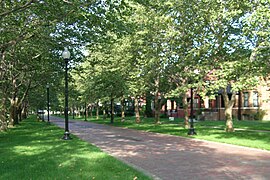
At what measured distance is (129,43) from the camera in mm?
27188

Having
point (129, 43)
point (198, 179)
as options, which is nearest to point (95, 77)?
point (129, 43)

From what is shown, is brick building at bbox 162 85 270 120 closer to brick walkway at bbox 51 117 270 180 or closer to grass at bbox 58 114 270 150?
grass at bbox 58 114 270 150

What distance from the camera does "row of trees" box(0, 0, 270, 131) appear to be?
1167cm

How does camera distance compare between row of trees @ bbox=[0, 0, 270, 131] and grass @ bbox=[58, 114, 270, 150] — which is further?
grass @ bbox=[58, 114, 270, 150]

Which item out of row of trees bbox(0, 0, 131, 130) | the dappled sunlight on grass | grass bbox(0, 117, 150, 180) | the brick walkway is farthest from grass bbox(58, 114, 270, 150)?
row of trees bbox(0, 0, 131, 130)

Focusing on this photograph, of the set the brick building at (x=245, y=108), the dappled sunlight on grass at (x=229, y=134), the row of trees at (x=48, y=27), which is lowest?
the dappled sunlight on grass at (x=229, y=134)

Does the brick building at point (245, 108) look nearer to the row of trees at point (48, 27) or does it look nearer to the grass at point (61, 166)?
→ the row of trees at point (48, 27)

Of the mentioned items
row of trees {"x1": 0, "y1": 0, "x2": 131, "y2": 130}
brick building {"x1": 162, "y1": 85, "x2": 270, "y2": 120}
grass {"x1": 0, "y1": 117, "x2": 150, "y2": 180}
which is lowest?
grass {"x1": 0, "y1": 117, "x2": 150, "y2": 180}

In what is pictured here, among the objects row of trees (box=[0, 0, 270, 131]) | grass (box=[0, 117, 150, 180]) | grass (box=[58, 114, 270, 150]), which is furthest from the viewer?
grass (box=[58, 114, 270, 150])

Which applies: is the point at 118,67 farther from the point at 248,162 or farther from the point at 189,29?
the point at 248,162

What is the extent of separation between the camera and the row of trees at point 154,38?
11672mm

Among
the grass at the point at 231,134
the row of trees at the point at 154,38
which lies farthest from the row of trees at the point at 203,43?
the grass at the point at 231,134

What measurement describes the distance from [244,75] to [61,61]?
11311 mm

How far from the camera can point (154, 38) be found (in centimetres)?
2381
